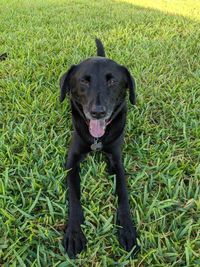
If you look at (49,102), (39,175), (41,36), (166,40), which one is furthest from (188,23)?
(39,175)

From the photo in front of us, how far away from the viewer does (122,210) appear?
2029 millimetres

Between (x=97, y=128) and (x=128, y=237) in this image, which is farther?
(x=97, y=128)

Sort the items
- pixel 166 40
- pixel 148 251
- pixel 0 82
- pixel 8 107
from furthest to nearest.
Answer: pixel 166 40, pixel 0 82, pixel 8 107, pixel 148 251

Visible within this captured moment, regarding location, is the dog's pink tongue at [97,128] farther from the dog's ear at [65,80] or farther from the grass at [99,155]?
the dog's ear at [65,80]

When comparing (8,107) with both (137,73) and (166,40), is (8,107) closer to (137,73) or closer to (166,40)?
(137,73)

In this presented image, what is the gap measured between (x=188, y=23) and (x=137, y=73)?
9.29ft

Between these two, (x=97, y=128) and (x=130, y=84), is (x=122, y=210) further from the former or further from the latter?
(x=130, y=84)

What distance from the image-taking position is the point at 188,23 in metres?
5.98

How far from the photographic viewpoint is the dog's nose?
7.04 ft

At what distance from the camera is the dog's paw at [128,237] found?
185cm

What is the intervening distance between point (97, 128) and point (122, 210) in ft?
2.03

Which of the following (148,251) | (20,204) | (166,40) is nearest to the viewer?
(148,251)

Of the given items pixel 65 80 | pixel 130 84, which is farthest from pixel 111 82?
pixel 65 80

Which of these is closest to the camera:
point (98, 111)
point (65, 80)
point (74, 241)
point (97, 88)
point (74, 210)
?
point (74, 241)
